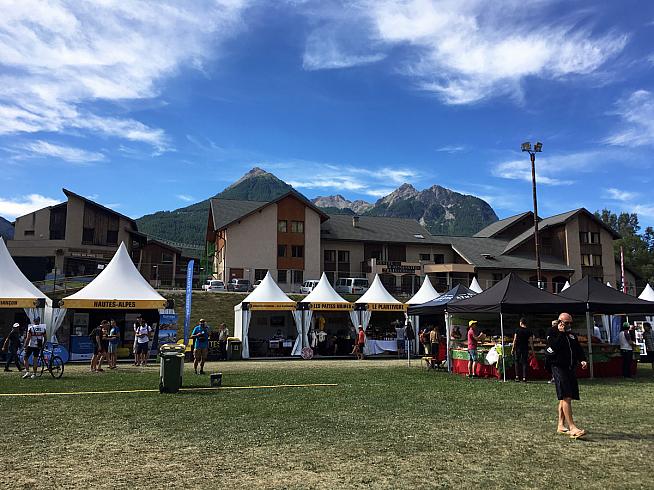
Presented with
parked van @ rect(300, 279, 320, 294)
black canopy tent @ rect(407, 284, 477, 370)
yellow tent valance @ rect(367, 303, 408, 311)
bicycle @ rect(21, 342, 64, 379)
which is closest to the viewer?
bicycle @ rect(21, 342, 64, 379)

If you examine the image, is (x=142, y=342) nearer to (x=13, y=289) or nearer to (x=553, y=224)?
(x=13, y=289)

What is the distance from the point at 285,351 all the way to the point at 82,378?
1224 centimetres

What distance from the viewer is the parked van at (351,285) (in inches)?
1724

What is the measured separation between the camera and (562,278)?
5375 cm

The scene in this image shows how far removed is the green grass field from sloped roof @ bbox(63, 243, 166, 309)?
967 cm

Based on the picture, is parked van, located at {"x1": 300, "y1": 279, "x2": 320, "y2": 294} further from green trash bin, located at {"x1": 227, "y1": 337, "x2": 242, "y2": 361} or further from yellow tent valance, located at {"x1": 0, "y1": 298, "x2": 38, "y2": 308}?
yellow tent valance, located at {"x1": 0, "y1": 298, "x2": 38, "y2": 308}

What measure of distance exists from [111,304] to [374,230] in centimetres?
3555

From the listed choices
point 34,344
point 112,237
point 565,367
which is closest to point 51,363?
point 34,344

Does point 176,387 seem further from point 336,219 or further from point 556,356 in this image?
point 336,219

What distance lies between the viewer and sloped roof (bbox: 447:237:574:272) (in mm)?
51219

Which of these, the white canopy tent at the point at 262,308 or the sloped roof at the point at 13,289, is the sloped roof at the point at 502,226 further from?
the sloped roof at the point at 13,289

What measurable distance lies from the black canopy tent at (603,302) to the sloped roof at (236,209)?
33640 mm

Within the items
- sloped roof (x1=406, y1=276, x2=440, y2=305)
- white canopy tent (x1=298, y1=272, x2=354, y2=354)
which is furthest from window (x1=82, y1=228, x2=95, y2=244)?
sloped roof (x1=406, y1=276, x2=440, y2=305)

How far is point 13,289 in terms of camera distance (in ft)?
70.2
